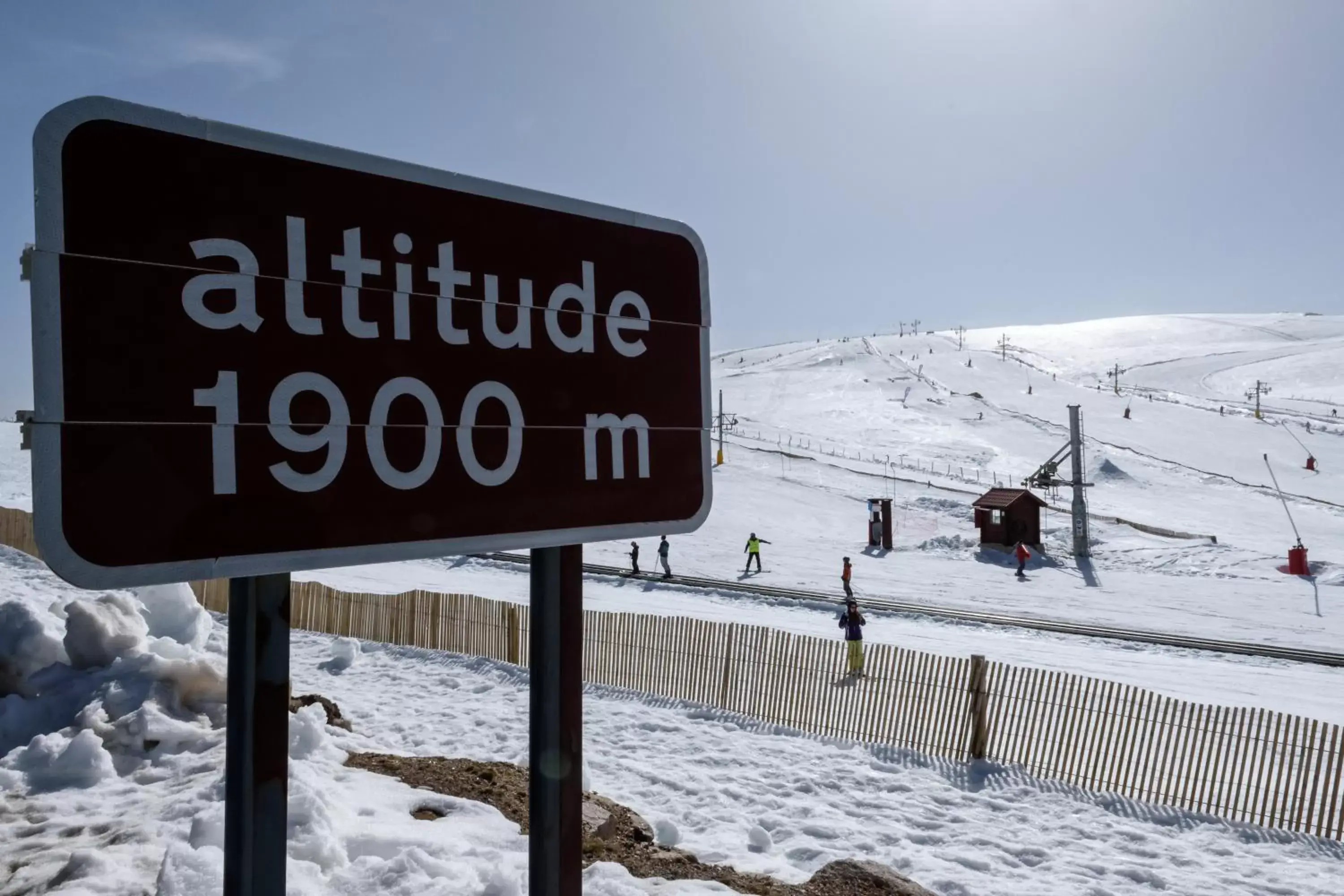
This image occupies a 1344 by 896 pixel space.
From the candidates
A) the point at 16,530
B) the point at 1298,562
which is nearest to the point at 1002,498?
the point at 1298,562

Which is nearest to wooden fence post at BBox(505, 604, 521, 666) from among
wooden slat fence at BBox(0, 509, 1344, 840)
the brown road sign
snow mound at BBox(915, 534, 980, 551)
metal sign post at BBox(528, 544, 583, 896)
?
wooden slat fence at BBox(0, 509, 1344, 840)

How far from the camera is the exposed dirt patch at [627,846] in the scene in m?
6.46

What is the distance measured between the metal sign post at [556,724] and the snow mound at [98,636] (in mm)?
9480

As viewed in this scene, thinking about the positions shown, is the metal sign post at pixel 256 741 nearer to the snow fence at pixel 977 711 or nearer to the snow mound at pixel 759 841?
the snow mound at pixel 759 841

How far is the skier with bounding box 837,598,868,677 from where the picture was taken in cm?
1235

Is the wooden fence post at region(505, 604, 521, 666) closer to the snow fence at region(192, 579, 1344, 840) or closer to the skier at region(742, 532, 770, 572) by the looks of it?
the snow fence at region(192, 579, 1344, 840)

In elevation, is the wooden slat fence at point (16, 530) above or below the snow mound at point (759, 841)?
above

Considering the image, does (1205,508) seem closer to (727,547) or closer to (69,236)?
(727,547)

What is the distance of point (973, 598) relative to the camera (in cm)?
2419

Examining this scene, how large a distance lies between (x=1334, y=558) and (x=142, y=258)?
39.8 meters

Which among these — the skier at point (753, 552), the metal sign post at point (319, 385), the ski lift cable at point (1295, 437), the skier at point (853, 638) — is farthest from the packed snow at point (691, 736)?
the ski lift cable at point (1295, 437)

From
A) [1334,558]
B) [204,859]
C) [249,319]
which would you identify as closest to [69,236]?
[249,319]

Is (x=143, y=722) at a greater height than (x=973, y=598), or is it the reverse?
(x=143, y=722)

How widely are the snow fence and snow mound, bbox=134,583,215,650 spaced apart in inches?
60.3
